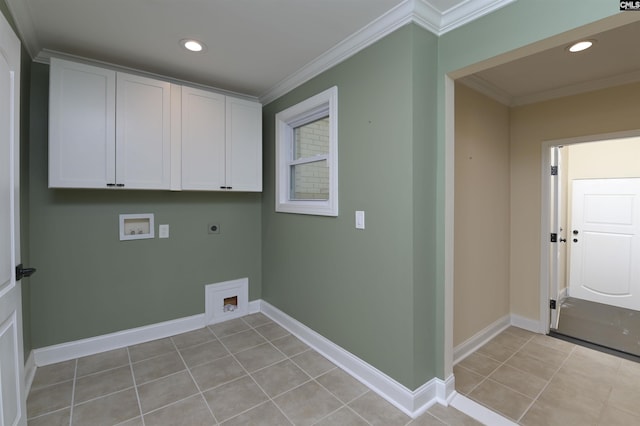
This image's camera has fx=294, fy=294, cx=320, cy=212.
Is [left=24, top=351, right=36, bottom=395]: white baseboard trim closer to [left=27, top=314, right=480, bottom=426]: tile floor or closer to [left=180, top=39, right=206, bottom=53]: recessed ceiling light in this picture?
[left=27, top=314, right=480, bottom=426]: tile floor

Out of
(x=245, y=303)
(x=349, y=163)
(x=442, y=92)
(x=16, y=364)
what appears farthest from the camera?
(x=245, y=303)

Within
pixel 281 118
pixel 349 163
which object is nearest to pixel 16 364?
pixel 349 163

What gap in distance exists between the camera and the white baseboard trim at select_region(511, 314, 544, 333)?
3.11 metres

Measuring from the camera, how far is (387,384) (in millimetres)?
2037

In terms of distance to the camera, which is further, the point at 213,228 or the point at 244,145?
the point at 213,228

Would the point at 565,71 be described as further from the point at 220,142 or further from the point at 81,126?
the point at 81,126

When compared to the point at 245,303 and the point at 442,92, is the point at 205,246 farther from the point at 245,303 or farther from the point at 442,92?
the point at 442,92

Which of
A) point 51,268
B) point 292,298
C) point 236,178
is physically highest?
point 236,178

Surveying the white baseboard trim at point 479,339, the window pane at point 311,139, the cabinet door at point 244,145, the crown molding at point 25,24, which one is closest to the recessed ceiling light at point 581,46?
the window pane at point 311,139

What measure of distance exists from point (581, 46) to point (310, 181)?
2353 mm

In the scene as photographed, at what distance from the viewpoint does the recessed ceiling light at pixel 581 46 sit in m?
2.07

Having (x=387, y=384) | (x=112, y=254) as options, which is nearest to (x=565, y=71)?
(x=387, y=384)

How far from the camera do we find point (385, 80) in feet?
6.59

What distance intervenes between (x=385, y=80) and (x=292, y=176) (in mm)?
1529
